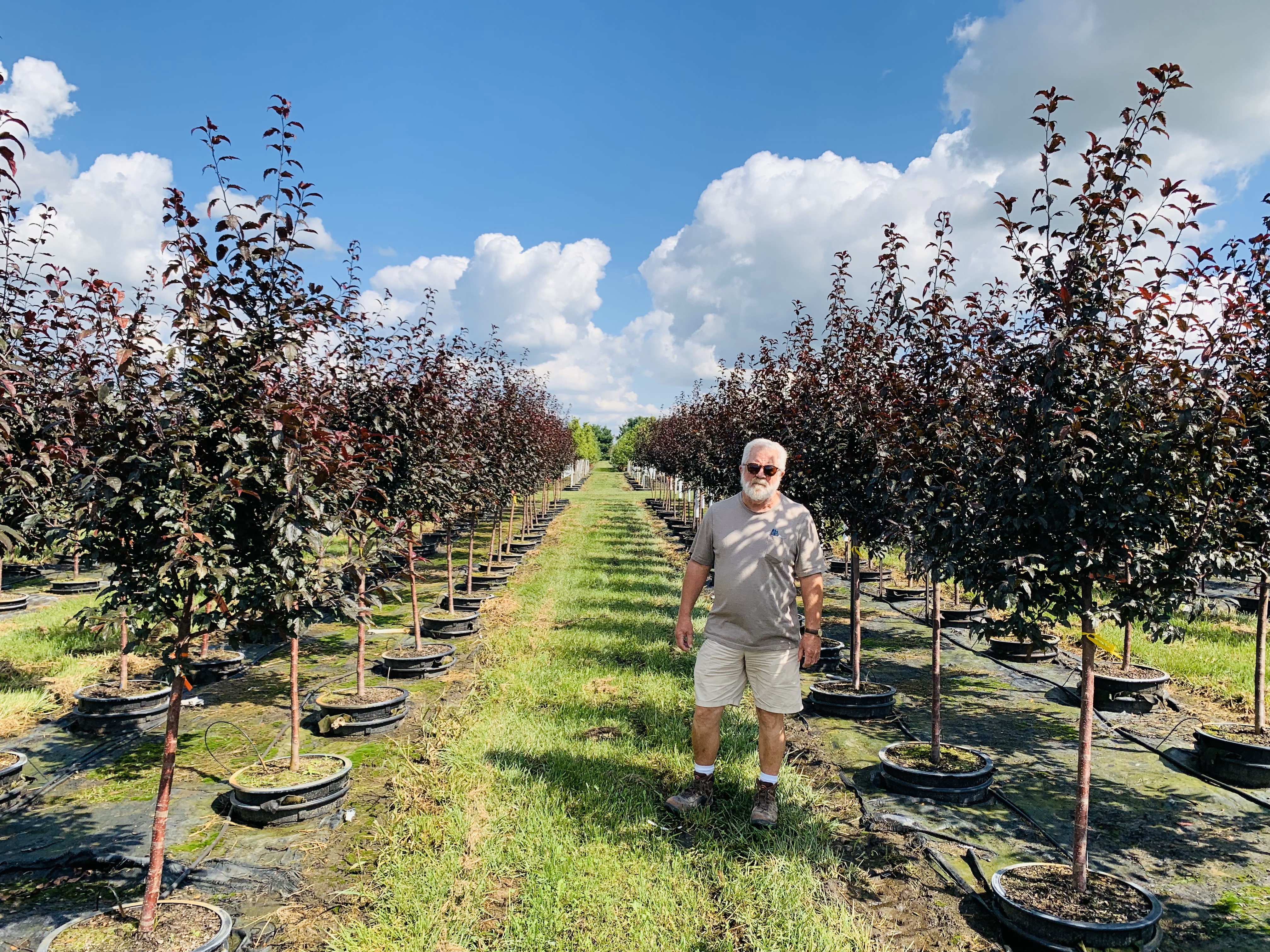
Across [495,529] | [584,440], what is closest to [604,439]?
[584,440]

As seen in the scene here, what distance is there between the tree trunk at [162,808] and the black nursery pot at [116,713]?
10.8 ft

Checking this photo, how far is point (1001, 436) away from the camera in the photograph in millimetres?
4254

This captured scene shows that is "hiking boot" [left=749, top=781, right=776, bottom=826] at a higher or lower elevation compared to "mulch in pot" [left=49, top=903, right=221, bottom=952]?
higher

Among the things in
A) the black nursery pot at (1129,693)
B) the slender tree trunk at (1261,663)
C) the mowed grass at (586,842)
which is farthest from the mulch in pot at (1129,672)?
the mowed grass at (586,842)

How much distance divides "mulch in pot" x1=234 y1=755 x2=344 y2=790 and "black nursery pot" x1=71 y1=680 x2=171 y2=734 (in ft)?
6.17

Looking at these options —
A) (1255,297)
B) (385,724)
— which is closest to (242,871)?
(385,724)

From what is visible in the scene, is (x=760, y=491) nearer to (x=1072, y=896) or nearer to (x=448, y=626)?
(x=1072, y=896)

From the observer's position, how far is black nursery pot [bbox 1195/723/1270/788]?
5523 mm

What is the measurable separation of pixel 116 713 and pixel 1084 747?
7518 mm

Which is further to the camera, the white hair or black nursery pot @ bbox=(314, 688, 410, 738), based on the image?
black nursery pot @ bbox=(314, 688, 410, 738)

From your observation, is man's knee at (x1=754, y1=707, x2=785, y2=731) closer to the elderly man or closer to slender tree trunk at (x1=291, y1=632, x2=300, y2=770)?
the elderly man

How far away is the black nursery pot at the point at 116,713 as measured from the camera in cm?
657

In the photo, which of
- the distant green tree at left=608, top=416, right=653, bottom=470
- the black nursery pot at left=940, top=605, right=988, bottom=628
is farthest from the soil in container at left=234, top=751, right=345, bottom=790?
the distant green tree at left=608, top=416, right=653, bottom=470

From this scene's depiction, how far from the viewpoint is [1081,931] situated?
349 centimetres
